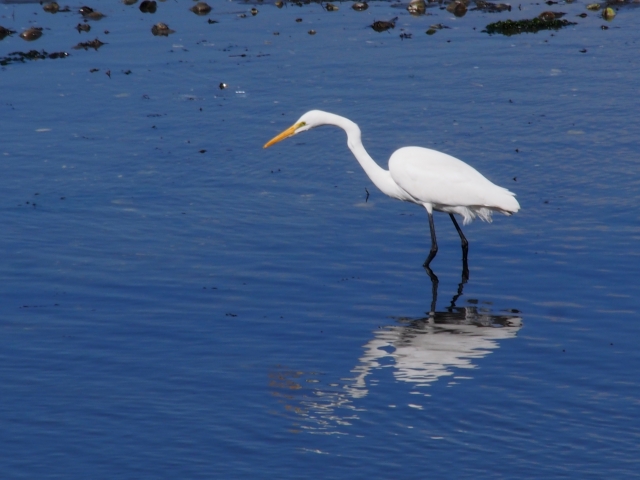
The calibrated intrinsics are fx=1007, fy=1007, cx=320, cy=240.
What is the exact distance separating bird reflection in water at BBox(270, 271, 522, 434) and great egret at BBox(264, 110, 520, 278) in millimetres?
1376

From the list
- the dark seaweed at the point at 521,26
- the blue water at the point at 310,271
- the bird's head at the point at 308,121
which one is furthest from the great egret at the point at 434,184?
the dark seaweed at the point at 521,26

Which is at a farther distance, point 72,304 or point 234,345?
point 72,304

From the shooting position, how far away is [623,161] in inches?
534

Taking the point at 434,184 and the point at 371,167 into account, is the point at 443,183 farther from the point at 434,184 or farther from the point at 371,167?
the point at 371,167

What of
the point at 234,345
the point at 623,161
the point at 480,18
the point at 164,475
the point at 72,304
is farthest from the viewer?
the point at 480,18

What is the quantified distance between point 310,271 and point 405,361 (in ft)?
7.19

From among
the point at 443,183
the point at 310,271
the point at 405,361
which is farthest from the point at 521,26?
the point at 405,361

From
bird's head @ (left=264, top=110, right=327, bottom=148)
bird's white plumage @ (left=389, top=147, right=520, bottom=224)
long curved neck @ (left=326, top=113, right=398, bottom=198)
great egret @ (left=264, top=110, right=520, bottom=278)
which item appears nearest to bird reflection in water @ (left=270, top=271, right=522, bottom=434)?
great egret @ (left=264, top=110, right=520, bottom=278)

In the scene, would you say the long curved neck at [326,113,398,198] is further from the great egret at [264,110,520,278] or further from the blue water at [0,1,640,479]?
the blue water at [0,1,640,479]

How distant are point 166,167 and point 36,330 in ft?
16.2

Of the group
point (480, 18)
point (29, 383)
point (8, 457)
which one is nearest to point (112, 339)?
A: point (29, 383)

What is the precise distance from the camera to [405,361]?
8.64m

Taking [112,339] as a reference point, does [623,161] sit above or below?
above

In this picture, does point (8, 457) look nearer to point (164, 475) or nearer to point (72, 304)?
point (164, 475)
